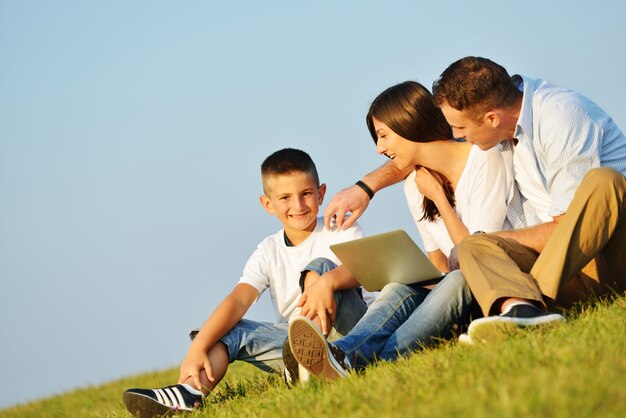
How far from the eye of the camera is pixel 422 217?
6902 mm

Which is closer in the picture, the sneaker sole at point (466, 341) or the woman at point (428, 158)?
the sneaker sole at point (466, 341)

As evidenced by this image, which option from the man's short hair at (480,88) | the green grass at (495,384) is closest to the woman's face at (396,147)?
the man's short hair at (480,88)

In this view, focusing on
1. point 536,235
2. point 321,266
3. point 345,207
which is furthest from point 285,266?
point 536,235

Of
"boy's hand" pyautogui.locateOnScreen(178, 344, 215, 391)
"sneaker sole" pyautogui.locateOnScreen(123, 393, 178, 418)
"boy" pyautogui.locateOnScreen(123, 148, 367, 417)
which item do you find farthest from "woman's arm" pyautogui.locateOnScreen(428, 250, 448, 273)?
"sneaker sole" pyautogui.locateOnScreen(123, 393, 178, 418)

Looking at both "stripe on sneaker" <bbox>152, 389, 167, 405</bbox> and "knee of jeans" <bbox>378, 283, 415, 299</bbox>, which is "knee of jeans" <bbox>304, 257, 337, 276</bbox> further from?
"stripe on sneaker" <bbox>152, 389, 167, 405</bbox>

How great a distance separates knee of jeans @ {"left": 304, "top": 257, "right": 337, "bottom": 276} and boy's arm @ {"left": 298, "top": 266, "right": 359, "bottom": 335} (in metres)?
0.15

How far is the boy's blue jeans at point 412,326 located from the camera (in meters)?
5.32

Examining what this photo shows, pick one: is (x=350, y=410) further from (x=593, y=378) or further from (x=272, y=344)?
(x=272, y=344)

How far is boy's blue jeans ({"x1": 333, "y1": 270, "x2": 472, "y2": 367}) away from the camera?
5.32 meters

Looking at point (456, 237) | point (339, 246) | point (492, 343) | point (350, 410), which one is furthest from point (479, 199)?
point (350, 410)

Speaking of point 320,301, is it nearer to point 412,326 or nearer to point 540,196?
point 412,326

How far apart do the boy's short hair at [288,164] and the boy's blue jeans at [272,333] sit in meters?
1.11

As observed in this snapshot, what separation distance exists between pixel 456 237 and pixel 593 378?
2.98m

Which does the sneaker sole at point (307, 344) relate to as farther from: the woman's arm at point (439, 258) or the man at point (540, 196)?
the woman's arm at point (439, 258)
